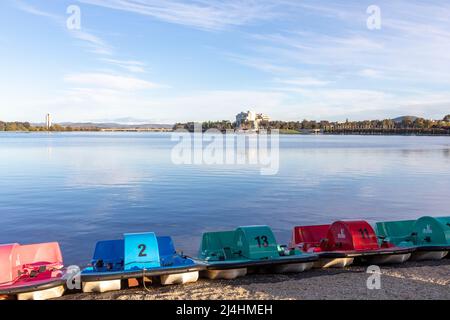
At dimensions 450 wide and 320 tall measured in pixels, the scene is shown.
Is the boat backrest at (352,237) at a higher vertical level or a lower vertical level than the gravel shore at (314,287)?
higher

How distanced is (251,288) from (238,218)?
14.2m

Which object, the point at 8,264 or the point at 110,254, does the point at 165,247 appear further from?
the point at 8,264

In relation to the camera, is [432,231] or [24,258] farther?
[432,231]

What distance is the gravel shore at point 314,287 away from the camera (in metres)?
11.1

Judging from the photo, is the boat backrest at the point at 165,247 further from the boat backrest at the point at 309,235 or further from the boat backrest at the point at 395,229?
the boat backrest at the point at 395,229

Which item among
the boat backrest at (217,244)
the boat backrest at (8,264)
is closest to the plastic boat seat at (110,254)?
the boat backrest at (8,264)

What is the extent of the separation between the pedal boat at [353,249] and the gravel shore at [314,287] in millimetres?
532

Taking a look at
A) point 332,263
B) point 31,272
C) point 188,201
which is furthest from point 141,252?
point 188,201

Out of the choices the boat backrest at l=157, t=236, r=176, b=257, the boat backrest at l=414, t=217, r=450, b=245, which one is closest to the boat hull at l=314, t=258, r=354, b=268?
the boat backrest at l=414, t=217, r=450, b=245

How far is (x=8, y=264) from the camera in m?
12.1

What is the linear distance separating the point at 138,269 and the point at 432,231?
31.7 feet
